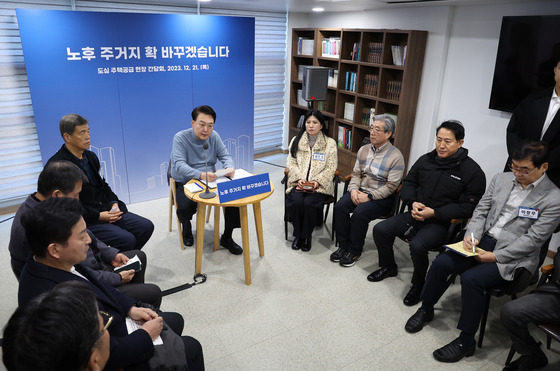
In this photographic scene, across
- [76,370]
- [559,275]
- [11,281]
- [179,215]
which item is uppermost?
[76,370]

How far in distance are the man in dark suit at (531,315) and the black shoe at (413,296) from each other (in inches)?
30.1

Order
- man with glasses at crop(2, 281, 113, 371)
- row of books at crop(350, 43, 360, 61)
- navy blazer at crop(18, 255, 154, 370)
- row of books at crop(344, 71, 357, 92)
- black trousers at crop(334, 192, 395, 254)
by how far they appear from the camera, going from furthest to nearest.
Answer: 1. row of books at crop(344, 71, 357, 92)
2. row of books at crop(350, 43, 360, 61)
3. black trousers at crop(334, 192, 395, 254)
4. navy blazer at crop(18, 255, 154, 370)
5. man with glasses at crop(2, 281, 113, 371)

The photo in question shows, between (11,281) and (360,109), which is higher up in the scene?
(360,109)

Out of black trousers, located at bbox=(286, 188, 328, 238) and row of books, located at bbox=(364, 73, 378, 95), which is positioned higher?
row of books, located at bbox=(364, 73, 378, 95)

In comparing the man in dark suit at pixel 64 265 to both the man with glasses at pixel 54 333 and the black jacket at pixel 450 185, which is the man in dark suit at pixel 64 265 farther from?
the black jacket at pixel 450 185

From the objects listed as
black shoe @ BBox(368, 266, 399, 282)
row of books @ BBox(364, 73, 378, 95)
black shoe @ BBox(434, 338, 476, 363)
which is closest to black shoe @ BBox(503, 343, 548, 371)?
black shoe @ BBox(434, 338, 476, 363)

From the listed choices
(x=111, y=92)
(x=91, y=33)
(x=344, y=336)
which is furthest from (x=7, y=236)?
(x=344, y=336)

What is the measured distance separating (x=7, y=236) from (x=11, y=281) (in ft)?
3.08

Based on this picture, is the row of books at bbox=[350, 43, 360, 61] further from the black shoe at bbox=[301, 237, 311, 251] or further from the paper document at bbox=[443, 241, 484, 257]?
the paper document at bbox=[443, 241, 484, 257]

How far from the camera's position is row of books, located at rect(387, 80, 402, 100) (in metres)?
4.66

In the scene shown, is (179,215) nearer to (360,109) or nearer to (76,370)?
(76,370)

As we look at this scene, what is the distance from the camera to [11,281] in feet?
10.4

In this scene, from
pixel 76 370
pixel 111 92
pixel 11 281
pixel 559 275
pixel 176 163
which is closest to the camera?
pixel 76 370

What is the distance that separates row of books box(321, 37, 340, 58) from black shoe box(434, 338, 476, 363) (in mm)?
4034
